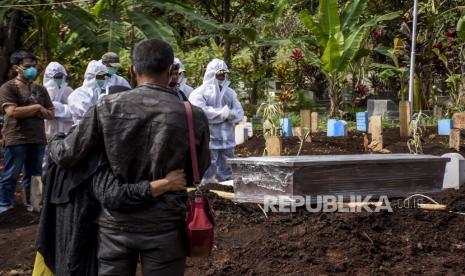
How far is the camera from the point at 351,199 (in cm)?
574

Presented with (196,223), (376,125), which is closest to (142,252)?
(196,223)

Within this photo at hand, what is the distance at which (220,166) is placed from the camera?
29.0 feet

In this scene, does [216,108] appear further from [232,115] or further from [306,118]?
[306,118]

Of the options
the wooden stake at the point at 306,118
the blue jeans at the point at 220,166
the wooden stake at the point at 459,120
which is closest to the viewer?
the blue jeans at the point at 220,166

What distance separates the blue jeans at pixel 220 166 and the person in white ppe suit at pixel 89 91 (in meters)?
1.72

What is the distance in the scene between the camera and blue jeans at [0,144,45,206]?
7.04m

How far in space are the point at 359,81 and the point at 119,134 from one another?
17.4 meters

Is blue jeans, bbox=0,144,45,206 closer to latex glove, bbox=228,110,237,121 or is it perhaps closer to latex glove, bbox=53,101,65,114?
latex glove, bbox=53,101,65,114

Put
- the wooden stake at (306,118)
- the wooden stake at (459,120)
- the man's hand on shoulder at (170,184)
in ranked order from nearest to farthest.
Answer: the man's hand on shoulder at (170,184) → the wooden stake at (306,118) → the wooden stake at (459,120)

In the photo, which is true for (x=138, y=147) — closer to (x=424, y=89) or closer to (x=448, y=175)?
(x=448, y=175)


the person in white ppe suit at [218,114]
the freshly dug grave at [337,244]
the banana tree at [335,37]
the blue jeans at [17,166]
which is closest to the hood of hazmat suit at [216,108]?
the person in white ppe suit at [218,114]

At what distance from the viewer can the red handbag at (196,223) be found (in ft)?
10.2

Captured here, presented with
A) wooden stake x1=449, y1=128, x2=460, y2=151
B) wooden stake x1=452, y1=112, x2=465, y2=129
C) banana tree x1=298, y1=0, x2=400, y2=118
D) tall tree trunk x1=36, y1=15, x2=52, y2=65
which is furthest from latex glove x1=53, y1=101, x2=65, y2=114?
wooden stake x1=452, y1=112, x2=465, y2=129

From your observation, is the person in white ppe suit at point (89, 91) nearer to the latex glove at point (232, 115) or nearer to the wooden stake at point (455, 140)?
the latex glove at point (232, 115)
